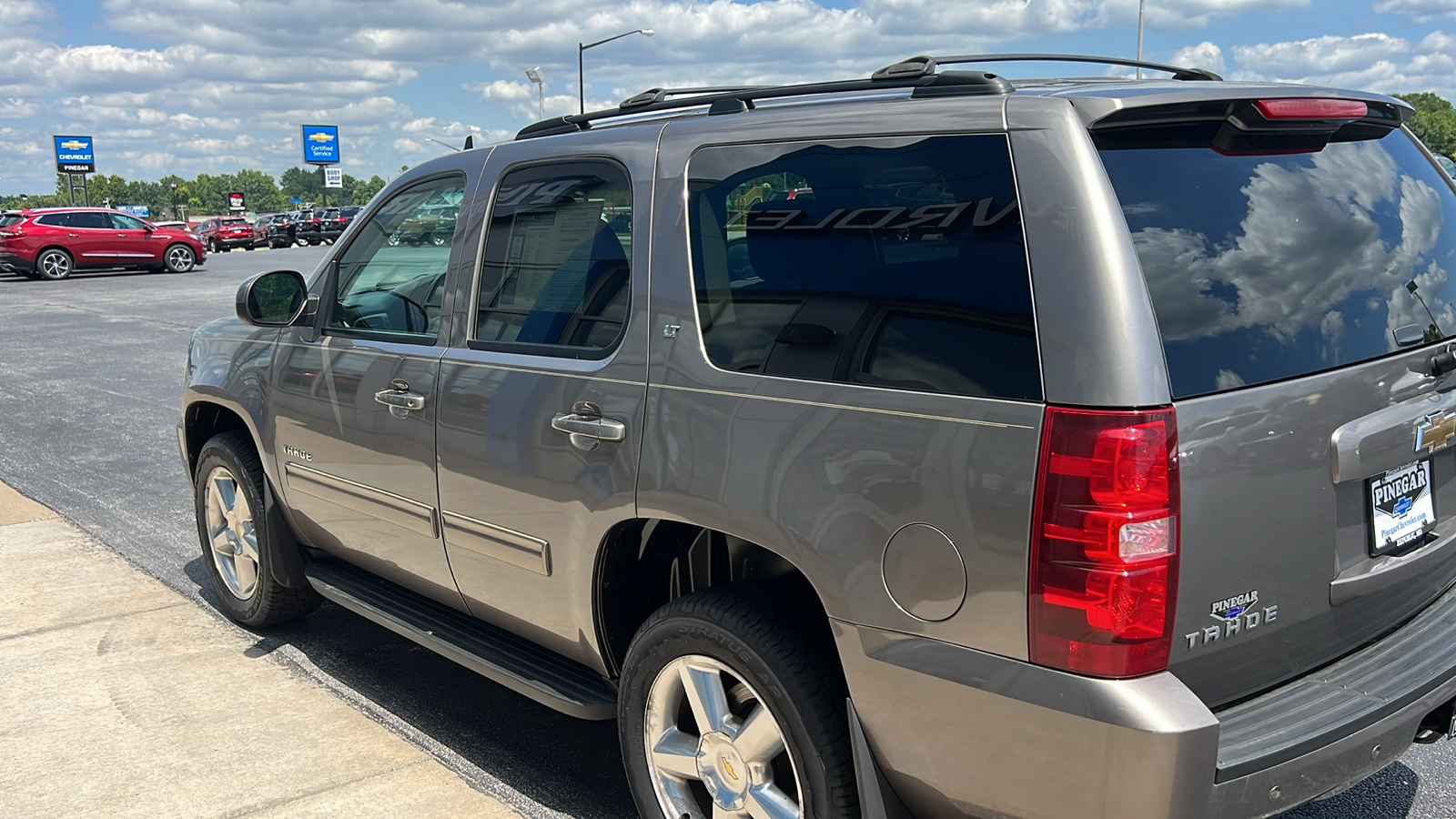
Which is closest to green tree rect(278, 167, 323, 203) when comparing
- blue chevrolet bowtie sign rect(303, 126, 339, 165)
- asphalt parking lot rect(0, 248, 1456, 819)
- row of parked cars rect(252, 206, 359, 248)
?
blue chevrolet bowtie sign rect(303, 126, 339, 165)

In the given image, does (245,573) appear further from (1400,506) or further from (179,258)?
(179,258)

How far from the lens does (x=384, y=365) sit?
12.4ft

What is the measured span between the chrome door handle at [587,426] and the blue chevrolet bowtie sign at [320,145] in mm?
87308

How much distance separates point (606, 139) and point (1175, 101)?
1.59 metres

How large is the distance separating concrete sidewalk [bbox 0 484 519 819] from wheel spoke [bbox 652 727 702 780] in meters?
0.70

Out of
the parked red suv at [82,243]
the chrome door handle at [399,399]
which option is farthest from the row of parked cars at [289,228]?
the chrome door handle at [399,399]

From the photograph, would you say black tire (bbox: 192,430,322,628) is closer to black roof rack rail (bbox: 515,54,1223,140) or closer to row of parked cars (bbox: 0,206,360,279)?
black roof rack rail (bbox: 515,54,1223,140)

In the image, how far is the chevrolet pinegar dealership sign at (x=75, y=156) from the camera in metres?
66.6

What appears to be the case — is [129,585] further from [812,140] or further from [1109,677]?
[1109,677]

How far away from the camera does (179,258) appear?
105 ft

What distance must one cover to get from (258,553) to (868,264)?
329 cm

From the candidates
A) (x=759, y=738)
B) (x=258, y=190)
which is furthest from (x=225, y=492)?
(x=258, y=190)

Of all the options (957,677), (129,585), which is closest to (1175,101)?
(957,677)

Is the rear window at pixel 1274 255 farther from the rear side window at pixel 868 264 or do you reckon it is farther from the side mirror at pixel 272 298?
the side mirror at pixel 272 298
